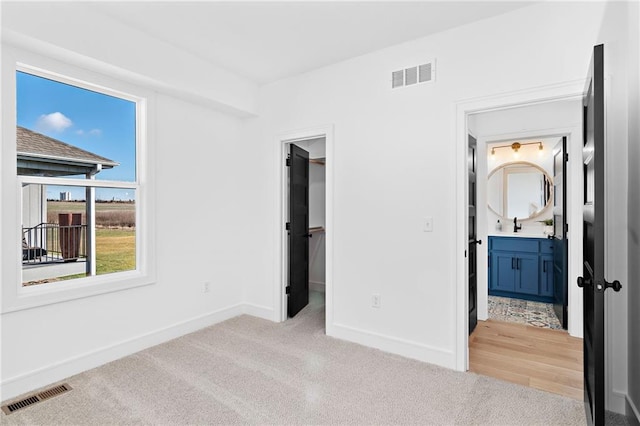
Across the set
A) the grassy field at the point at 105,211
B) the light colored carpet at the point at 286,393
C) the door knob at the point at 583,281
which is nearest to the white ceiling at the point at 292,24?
the grassy field at the point at 105,211

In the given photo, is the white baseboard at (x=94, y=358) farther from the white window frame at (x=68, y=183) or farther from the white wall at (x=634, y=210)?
the white wall at (x=634, y=210)

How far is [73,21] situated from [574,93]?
133 inches

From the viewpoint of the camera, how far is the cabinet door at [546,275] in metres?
4.44

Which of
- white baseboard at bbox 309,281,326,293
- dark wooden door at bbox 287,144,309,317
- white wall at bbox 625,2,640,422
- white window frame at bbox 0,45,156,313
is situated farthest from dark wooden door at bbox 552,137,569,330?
white window frame at bbox 0,45,156,313

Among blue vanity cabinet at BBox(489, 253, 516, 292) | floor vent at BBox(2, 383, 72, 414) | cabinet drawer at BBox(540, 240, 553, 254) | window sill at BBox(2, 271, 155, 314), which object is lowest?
floor vent at BBox(2, 383, 72, 414)

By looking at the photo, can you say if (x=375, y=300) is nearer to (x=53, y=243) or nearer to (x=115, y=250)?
(x=115, y=250)

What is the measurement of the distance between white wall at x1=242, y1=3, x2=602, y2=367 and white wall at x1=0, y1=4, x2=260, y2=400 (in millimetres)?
1041

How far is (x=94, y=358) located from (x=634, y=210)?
12.3ft

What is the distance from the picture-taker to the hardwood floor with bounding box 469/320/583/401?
247 centimetres

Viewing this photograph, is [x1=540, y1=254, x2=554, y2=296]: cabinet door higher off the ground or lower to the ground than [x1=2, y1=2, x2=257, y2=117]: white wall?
lower

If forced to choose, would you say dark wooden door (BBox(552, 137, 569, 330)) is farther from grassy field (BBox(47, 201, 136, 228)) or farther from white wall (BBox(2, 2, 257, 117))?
grassy field (BBox(47, 201, 136, 228))

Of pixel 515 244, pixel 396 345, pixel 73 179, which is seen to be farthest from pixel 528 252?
pixel 73 179

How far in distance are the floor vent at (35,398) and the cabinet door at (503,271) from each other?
4927 millimetres

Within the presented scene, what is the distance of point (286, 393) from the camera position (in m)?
2.31
